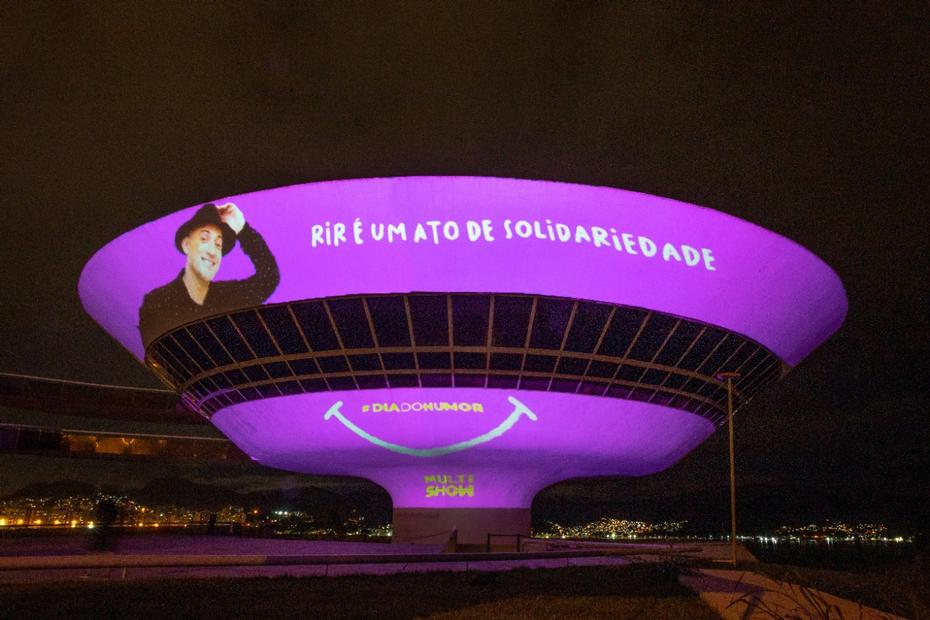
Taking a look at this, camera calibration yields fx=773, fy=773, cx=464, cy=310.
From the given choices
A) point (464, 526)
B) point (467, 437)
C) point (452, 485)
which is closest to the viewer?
point (467, 437)

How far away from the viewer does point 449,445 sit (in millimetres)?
24000

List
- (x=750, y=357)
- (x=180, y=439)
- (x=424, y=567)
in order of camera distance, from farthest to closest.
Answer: (x=180, y=439)
(x=750, y=357)
(x=424, y=567)

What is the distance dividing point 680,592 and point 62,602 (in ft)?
28.0

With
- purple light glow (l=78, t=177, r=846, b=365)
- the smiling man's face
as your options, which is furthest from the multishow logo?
the smiling man's face

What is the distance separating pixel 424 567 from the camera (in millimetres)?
14836

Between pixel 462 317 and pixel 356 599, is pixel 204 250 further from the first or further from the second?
pixel 356 599

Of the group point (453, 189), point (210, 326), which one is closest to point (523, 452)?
point (453, 189)

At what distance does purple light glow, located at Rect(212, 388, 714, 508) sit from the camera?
23109 mm

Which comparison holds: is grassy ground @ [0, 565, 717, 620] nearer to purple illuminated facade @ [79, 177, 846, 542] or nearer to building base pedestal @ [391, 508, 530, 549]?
purple illuminated facade @ [79, 177, 846, 542]

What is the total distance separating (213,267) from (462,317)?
7.66 metres

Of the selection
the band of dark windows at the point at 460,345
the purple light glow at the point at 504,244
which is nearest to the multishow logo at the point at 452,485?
the band of dark windows at the point at 460,345

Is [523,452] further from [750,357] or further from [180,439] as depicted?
[180,439]

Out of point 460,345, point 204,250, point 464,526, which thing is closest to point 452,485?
point 464,526

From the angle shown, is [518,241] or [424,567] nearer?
[424,567]
